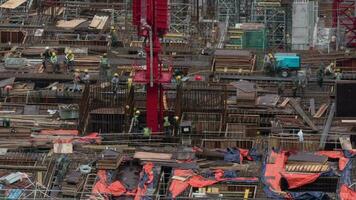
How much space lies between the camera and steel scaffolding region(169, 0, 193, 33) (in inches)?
1581

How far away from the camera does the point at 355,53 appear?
111ft

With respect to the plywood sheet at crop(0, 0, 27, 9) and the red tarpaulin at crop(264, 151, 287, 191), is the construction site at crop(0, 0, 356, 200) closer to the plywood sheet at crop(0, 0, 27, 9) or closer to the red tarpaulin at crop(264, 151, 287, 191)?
the red tarpaulin at crop(264, 151, 287, 191)

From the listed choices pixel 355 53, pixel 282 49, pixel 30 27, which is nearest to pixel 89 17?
pixel 30 27

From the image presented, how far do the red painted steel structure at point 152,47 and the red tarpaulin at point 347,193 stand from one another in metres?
6.52

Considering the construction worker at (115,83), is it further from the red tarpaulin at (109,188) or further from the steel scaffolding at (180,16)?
the steel scaffolding at (180,16)

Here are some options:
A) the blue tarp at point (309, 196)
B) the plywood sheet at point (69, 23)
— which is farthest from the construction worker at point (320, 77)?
the plywood sheet at point (69, 23)

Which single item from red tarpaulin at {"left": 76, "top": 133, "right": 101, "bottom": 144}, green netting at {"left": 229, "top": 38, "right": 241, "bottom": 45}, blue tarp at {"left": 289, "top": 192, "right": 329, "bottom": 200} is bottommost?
blue tarp at {"left": 289, "top": 192, "right": 329, "bottom": 200}

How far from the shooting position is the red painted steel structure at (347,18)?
127 ft

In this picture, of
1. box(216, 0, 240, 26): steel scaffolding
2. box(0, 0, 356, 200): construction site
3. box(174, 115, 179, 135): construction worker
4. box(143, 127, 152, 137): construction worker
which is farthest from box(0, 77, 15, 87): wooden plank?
box(216, 0, 240, 26): steel scaffolding

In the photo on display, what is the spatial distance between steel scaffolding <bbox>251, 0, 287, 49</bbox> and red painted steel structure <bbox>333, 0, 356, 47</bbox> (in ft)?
8.35

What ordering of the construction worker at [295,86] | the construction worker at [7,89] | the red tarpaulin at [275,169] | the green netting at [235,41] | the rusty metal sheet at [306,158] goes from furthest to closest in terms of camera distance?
the green netting at [235,41] → the construction worker at [295,86] → the construction worker at [7,89] → the rusty metal sheet at [306,158] → the red tarpaulin at [275,169]

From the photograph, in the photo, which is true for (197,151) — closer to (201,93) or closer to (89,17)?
(201,93)

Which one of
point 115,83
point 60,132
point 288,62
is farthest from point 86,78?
point 288,62

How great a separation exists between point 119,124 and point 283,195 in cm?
686
